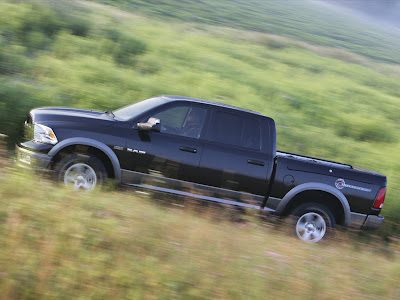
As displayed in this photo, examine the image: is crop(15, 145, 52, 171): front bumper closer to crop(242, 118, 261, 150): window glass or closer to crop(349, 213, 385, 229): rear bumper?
crop(242, 118, 261, 150): window glass

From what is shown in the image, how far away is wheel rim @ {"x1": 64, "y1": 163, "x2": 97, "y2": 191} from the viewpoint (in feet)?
20.4

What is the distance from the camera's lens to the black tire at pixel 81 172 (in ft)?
20.2

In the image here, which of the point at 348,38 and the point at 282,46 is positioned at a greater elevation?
the point at 348,38

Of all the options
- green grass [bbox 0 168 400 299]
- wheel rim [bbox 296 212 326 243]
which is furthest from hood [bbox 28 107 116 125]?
wheel rim [bbox 296 212 326 243]

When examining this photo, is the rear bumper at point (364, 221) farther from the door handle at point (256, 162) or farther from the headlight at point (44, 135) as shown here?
the headlight at point (44, 135)

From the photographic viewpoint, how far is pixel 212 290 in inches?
157

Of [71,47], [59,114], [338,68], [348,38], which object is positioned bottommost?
[59,114]

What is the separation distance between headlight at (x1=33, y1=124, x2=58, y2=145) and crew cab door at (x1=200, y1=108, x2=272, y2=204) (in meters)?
1.99

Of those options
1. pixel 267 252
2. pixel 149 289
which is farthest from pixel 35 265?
pixel 267 252

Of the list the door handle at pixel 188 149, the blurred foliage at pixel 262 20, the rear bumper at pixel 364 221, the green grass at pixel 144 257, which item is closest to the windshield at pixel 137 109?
the door handle at pixel 188 149

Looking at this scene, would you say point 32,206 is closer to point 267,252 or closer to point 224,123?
point 267,252

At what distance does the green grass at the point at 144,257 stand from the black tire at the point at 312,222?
1085mm

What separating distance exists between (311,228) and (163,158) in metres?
2.44

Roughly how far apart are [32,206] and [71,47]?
1047 centimetres
